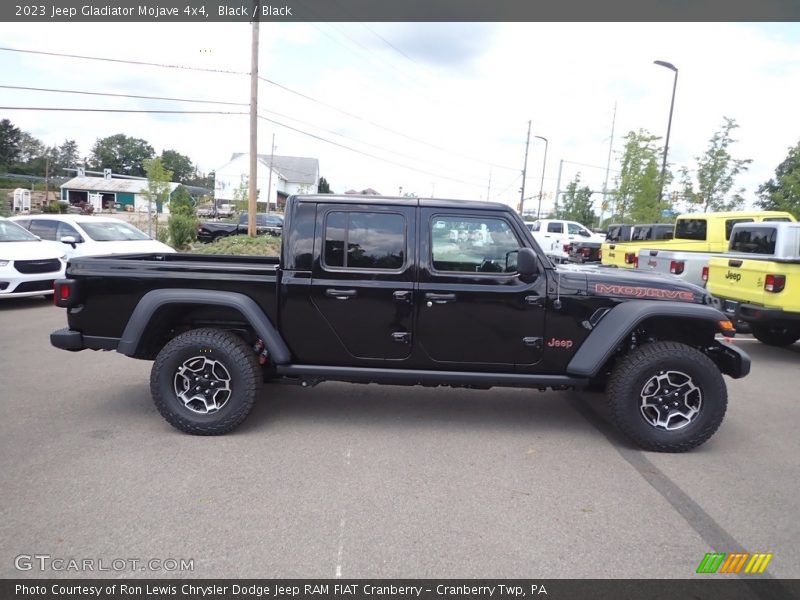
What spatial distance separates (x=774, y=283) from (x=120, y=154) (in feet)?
402

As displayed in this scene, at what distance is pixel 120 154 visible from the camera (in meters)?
111

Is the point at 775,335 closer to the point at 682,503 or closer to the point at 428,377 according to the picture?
the point at 682,503

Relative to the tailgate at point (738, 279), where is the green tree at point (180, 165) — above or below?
above

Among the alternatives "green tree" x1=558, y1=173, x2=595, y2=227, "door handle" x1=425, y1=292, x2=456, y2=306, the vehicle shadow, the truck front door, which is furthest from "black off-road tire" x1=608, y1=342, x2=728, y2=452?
"green tree" x1=558, y1=173, x2=595, y2=227

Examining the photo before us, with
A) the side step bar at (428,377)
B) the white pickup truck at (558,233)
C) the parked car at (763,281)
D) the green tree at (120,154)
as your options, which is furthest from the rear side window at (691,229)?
the green tree at (120,154)

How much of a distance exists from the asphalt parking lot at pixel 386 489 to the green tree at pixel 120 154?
119m

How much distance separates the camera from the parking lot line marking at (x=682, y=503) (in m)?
2.84

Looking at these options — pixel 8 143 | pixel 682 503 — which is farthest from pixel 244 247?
pixel 8 143

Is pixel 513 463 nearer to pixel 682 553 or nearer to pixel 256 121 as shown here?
pixel 682 553

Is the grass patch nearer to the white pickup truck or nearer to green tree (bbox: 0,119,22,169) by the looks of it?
the white pickup truck

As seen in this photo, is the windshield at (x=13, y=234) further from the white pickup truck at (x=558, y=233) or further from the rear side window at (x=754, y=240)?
the white pickup truck at (x=558, y=233)

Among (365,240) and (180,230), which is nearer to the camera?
(365,240)

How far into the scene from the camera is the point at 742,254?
9.10 m
